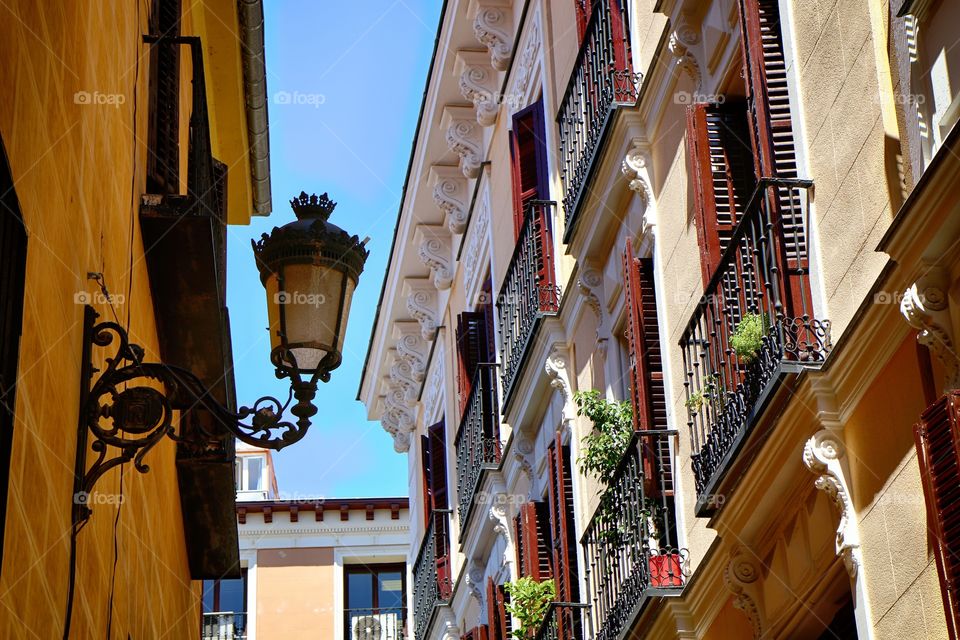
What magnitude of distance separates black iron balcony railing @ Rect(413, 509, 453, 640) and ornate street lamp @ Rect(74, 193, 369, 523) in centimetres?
1573

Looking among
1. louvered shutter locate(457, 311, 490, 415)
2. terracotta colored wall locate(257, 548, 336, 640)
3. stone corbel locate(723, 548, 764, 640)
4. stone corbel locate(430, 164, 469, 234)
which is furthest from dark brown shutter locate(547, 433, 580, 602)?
terracotta colored wall locate(257, 548, 336, 640)

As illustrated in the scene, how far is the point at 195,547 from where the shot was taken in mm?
10836

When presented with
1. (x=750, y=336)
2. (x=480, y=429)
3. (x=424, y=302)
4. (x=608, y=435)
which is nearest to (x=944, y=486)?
(x=750, y=336)

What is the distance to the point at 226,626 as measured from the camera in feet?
101

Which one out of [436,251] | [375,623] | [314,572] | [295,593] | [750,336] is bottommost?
→ [750,336]

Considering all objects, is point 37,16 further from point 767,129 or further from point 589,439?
point 589,439

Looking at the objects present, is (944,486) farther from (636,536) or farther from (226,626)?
(226,626)

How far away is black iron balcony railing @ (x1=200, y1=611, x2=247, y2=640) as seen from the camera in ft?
100

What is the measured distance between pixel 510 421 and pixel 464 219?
19.7ft

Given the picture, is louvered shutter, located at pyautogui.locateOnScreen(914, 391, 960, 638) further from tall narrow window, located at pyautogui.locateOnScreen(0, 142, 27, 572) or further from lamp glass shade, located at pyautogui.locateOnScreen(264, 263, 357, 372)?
tall narrow window, located at pyautogui.locateOnScreen(0, 142, 27, 572)

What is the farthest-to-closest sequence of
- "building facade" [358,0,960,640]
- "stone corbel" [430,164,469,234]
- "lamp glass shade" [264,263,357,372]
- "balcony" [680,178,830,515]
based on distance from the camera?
"stone corbel" [430,164,469,234] < "balcony" [680,178,830,515] < "building facade" [358,0,960,640] < "lamp glass shade" [264,263,357,372]

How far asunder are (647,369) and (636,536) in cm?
111

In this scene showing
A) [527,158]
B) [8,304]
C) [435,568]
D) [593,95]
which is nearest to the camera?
[8,304]

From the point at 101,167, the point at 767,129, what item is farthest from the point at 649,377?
the point at 101,167
